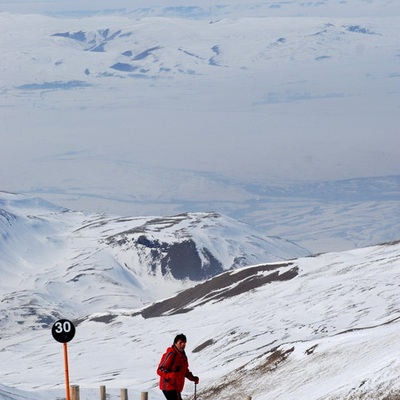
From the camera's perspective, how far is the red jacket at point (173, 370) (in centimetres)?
3444

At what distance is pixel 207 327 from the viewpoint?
14125cm

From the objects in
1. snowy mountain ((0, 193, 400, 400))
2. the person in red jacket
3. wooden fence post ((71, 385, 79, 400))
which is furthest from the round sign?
snowy mountain ((0, 193, 400, 400))

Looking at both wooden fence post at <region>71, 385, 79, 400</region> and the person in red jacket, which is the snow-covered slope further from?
the person in red jacket

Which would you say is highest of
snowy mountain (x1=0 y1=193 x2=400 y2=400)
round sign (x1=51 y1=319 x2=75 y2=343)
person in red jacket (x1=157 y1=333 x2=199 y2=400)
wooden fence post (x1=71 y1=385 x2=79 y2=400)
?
round sign (x1=51 y1=319 x2=75 y2=343)

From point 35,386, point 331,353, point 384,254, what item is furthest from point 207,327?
point 331,353

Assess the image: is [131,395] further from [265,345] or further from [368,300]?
[368,300]

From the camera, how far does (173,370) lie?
1362 inches

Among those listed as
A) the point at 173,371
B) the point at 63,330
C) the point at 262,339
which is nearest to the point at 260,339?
the point at 262,339

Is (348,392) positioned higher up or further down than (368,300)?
higher up

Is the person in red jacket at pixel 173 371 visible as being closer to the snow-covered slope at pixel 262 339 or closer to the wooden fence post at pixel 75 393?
the wooden fence post at pixel 75 393

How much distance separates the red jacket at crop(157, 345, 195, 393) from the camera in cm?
3444

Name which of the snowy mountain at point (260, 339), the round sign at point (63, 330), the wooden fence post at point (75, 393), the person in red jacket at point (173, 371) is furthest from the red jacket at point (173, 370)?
the snowy mountain at point (260, 339)

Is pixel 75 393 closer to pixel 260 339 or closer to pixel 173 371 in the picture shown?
pixel 173 371

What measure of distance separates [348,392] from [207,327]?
320 ft
